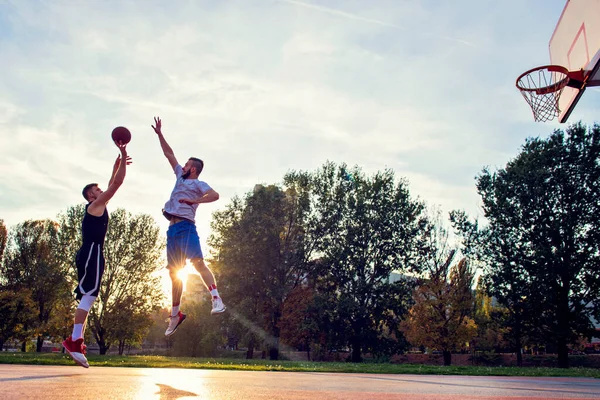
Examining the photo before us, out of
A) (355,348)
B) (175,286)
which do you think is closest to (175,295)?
(175,286)

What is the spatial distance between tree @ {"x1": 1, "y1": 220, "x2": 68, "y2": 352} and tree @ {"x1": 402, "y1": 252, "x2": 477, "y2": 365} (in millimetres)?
26978

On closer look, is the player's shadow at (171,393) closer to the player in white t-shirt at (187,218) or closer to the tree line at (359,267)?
the player in white t-shirt at (187,218)

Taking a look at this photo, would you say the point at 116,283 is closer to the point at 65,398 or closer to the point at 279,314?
the point at 279,314

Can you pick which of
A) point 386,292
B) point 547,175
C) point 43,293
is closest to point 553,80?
point 547,175

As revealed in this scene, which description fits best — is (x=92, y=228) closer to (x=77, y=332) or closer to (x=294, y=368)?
(x=77, y=332)

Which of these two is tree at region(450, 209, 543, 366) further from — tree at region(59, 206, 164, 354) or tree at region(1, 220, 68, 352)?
tree at region(1, 220, 68, 352)

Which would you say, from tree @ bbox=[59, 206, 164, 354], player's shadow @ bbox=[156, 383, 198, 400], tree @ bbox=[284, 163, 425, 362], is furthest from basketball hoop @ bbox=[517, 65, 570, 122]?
tree @ bbox=[59, 206, 164, 354]

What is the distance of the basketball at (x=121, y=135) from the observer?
6629 mm

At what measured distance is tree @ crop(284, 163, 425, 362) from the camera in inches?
1459

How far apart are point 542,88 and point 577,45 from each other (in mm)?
1138

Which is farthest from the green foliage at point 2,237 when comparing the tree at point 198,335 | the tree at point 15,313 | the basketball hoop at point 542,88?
the basketball hoop at point 542,88

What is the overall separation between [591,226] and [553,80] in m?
22.7

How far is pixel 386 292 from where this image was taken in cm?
3750

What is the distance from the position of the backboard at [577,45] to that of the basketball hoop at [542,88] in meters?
0.18
